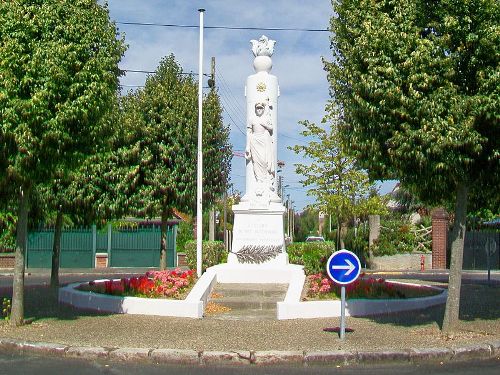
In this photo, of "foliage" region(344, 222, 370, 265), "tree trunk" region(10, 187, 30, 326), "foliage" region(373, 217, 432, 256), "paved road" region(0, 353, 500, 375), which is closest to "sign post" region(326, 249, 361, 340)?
"paved road" region(0, 353, 500, 375)

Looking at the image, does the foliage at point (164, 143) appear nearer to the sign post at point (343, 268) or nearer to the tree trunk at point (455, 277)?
the sign post at point (343, 268)

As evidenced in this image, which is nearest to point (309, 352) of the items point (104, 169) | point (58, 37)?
point (58, 37)

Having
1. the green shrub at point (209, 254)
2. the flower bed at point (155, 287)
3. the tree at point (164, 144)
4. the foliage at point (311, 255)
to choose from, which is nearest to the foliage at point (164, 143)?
the tree at point (164, 144)

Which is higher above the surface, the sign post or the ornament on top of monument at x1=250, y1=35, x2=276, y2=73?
the ornament on top of monument at x1=250, y1=35, x2=276, y2=73

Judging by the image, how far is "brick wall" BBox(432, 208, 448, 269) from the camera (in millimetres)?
33000

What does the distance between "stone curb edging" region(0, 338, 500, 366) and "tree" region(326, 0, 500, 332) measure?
1.20 meters

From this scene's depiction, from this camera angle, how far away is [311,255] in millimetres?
18781

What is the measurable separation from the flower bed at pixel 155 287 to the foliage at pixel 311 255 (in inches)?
151

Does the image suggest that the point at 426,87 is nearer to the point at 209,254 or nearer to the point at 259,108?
the point at 259,108

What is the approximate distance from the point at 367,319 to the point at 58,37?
704cm

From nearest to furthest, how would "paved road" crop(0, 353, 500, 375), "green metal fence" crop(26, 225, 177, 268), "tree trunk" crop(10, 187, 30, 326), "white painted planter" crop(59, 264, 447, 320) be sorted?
"paved road" crop(0, 353, 500, 375)
"tree trunk" crop(10, 187, 30, 326)
"white painted planter" crop(59, 264, 447, 320)
"green metal fence" crop(26, 225, 177, 268)

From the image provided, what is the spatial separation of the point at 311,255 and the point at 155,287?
5618 millimetres

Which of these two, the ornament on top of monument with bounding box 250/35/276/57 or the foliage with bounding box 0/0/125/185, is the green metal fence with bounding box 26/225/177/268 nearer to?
the ornament on top of monument with bounding box 250/35/276/57

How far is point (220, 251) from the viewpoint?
20406 mm
